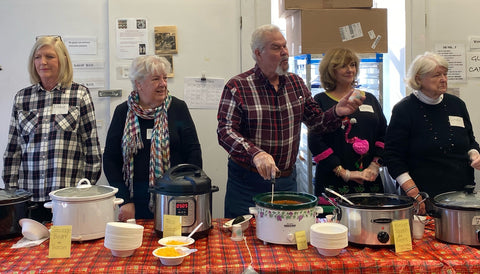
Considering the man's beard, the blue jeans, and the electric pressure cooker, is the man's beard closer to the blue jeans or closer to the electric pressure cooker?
the blue jeans

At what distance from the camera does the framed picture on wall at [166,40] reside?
121 inches

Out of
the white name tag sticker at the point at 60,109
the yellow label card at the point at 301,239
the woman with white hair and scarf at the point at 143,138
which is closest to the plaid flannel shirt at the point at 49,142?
the white name tag sticker at the point at 60,109

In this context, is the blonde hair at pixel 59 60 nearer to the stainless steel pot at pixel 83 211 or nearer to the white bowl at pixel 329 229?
the stainless steel pot at pixel 83 211

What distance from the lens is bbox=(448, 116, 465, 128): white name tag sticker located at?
217 centimetres

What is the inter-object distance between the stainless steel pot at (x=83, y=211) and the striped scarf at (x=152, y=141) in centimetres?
47

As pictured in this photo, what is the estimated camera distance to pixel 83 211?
5.05ft

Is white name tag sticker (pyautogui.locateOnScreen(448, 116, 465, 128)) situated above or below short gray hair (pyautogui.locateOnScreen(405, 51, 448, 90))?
below

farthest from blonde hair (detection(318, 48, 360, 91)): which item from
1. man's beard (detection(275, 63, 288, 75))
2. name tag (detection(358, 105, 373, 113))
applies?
man's beard (detection(275, 63, 288, 75))

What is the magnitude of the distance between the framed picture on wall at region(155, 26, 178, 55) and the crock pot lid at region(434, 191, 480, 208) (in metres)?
2.11

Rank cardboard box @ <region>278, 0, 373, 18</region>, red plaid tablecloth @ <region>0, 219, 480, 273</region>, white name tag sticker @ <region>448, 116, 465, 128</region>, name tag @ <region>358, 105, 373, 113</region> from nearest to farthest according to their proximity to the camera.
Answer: red plaid tablecloth @ <region>0, 219, 480, 273</region> → white name tag sticker @ <region>448, 116, 465, 128</region> → name tag @ <region>358, 105, 373, 113</region> → cardboard box @ <region>278, 0, 373, 18</region>

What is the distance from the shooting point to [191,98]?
10.2ft

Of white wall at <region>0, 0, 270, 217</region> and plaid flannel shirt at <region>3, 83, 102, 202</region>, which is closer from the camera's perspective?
plaid flannel shirt at <region>3, 83, 102, 202</region>

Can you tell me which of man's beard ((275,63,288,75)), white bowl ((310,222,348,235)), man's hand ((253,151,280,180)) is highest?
man's beard ((275,63,288,75))

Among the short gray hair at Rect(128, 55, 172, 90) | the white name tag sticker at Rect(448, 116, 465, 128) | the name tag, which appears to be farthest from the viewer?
the name tag
